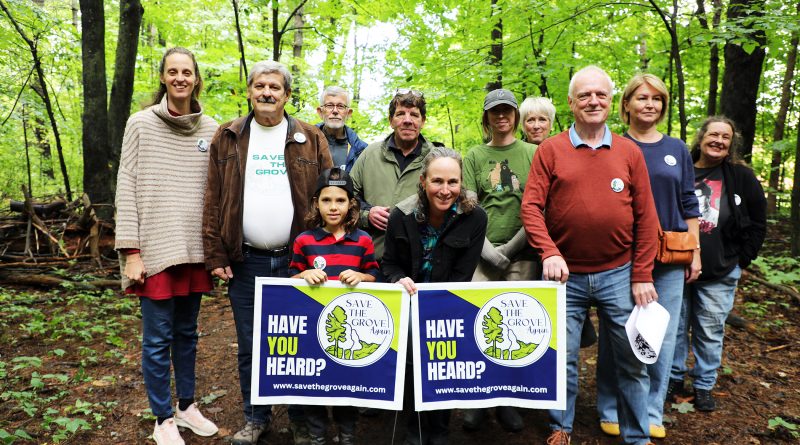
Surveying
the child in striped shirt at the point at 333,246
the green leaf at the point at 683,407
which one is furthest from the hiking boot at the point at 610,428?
the child in striped shirt at the point at 333,246

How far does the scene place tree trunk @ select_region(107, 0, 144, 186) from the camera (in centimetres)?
814

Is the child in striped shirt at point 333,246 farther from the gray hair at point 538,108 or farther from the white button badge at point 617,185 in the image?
the gray hair at point 538,108

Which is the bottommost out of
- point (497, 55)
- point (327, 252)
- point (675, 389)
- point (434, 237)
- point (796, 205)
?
point (675, 389)

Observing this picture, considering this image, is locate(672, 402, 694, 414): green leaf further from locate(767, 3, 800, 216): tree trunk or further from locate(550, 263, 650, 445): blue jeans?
locate(767, 3, 800, 216): tree trunk

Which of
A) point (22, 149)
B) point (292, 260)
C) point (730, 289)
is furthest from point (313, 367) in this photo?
point (22, 149)

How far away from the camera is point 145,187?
Result: 3.19 meters

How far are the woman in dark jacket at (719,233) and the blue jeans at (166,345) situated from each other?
4.08m

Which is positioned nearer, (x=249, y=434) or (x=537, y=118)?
(x=249, y=434)

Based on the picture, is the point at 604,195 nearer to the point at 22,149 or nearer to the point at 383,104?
the point at 383,104

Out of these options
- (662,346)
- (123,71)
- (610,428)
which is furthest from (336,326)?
(123,71)

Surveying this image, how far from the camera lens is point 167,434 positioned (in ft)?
11.0

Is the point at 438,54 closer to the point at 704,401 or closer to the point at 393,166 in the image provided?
the point at 393,166

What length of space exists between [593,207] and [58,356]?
556 centimetres

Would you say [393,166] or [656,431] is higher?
[393,166]
